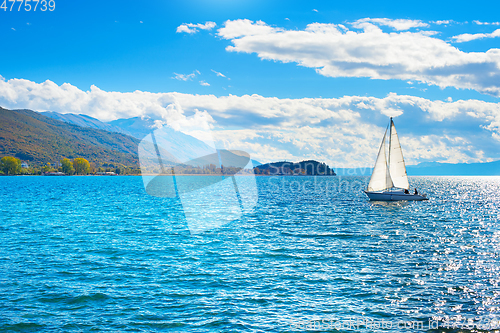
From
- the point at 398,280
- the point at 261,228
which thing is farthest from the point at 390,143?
the point at 398,280

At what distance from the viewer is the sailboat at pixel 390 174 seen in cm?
8375

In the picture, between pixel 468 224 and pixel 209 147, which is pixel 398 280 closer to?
pixel 209 147

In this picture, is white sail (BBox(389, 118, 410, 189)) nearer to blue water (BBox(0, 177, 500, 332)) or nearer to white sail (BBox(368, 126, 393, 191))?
white sail (BBox(368, 126, 393, 191))

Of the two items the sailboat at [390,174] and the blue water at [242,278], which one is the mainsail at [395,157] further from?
the blue water at [242,278]

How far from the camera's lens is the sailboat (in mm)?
83750

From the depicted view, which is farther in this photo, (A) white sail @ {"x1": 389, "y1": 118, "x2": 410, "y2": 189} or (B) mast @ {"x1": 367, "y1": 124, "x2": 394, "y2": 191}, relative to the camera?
(B) mast @ {"x1": 367, "y1": 124, "x2": 394, "y2": 191}

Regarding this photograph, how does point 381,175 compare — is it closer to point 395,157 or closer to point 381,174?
point 381,174

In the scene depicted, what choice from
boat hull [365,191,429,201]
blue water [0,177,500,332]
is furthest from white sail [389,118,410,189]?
blue water [0,177,500,332]

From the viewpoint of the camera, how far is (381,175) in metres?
85.9

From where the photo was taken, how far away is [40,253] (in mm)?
30906

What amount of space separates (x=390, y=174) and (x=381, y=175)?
2362 millimetres

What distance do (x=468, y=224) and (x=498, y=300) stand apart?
118 feet

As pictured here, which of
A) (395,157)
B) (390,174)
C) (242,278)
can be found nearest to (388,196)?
(390,174)

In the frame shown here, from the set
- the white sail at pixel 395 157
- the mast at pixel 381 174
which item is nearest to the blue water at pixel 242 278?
the mast at pixel 381 174
